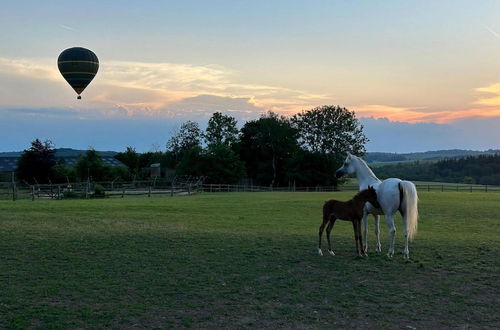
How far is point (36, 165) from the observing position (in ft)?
173

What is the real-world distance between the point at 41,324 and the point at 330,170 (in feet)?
209

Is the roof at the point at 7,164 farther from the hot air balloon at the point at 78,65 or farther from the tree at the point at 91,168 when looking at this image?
the hot air balloon at the point at 78,65

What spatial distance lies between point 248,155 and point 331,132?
14752 millimetres

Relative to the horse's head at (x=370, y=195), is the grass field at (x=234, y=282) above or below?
below

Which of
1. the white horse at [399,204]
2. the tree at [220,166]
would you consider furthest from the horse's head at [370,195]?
the tree at [220,166]

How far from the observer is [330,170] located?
221 feet

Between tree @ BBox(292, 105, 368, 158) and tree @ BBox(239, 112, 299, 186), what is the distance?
266 centimetres

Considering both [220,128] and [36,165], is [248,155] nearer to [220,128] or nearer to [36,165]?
[220,128]

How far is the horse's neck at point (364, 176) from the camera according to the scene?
10.8 meters

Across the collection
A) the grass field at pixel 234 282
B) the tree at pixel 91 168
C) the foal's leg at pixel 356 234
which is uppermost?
the tree at pixel 91 168

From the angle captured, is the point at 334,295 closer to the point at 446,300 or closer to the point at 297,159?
the point at 446,300

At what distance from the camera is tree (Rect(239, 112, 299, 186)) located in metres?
72.9

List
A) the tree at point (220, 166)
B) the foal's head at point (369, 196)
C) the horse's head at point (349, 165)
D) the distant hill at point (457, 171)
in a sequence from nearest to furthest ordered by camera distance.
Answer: the foal's head at point (369, 196), the horse's head at point (349, 165), the tree at point (220, 166), the distant hill at point (457, 171)

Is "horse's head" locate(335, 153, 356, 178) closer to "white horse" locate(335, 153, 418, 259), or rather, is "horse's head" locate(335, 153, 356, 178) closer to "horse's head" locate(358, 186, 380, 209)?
"white horse" locate(335, 153, 418, 259)
